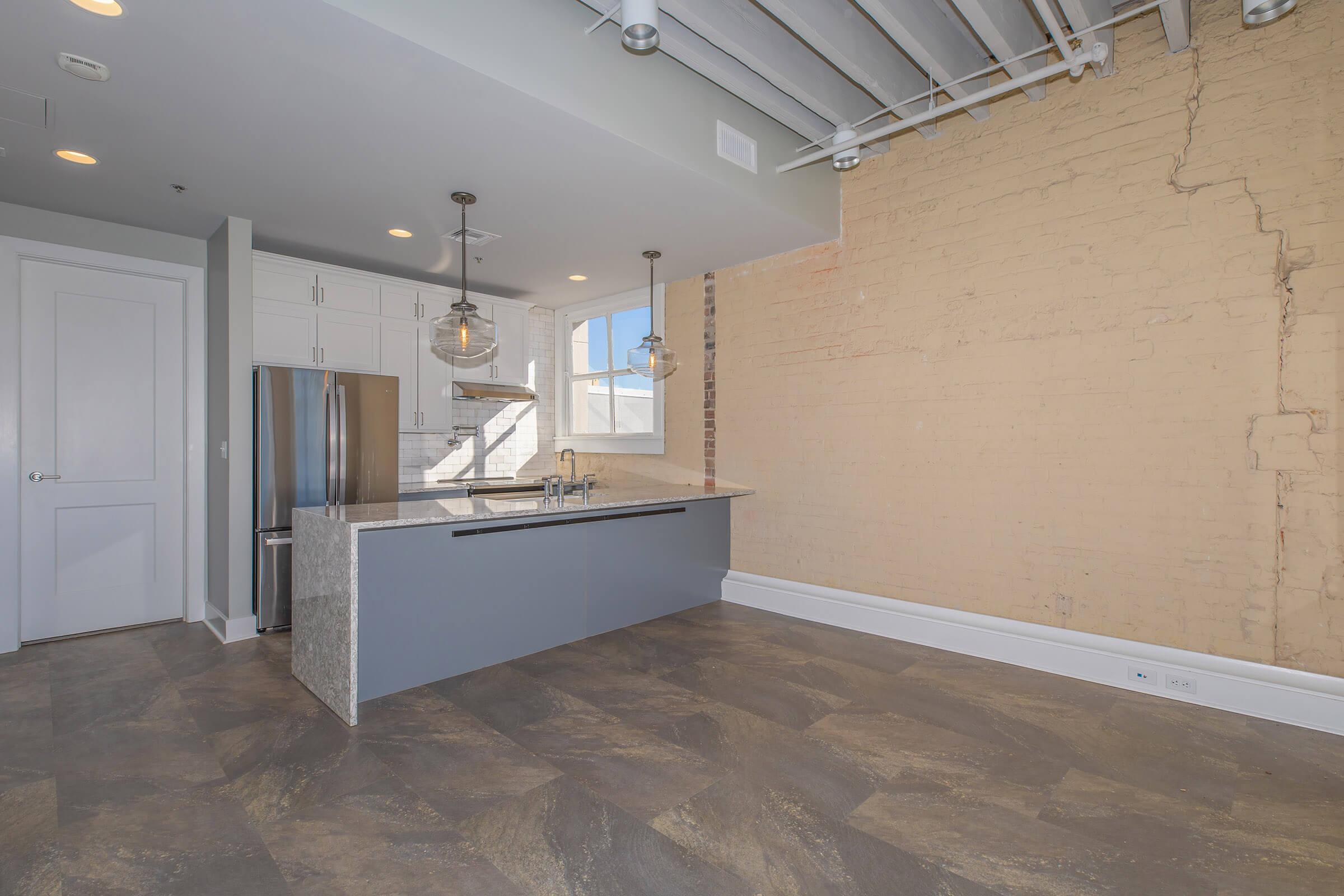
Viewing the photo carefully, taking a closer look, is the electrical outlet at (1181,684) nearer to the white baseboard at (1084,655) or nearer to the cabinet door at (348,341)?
the white baseboard at (1084,655)

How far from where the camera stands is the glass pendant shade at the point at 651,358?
4.40 meters

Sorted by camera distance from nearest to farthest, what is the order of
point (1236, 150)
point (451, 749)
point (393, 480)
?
point (451, 749) < point (1236, 150) < point (393, 480)

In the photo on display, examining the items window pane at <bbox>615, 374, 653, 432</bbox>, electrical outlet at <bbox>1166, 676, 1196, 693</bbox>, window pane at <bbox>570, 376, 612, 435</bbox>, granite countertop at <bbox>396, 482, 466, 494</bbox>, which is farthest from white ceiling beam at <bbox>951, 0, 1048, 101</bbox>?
granite countertop at <bbox>396, 482, 466, 494</bbox>

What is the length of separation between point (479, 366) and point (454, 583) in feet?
9.75

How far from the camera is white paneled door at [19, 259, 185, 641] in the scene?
3.96 m

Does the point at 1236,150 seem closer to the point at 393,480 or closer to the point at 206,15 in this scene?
the point at 206,15

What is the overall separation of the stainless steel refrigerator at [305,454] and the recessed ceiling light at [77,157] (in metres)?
1.36

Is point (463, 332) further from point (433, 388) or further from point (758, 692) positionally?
point (758, 692)

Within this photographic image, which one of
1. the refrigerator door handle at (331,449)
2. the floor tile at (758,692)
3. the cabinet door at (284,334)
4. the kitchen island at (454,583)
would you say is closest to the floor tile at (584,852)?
the floor tile at (758,692)

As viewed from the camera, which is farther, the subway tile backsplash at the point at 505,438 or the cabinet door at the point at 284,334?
the subway tile backsplash at the point at 505,438

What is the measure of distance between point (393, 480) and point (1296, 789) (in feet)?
16.8

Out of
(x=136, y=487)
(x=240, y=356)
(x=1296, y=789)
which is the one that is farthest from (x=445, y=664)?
(x=1296, y=789)

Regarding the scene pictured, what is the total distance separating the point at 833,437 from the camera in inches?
175

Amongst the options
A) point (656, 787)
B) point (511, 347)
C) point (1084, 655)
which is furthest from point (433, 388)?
point (1084, 655)
